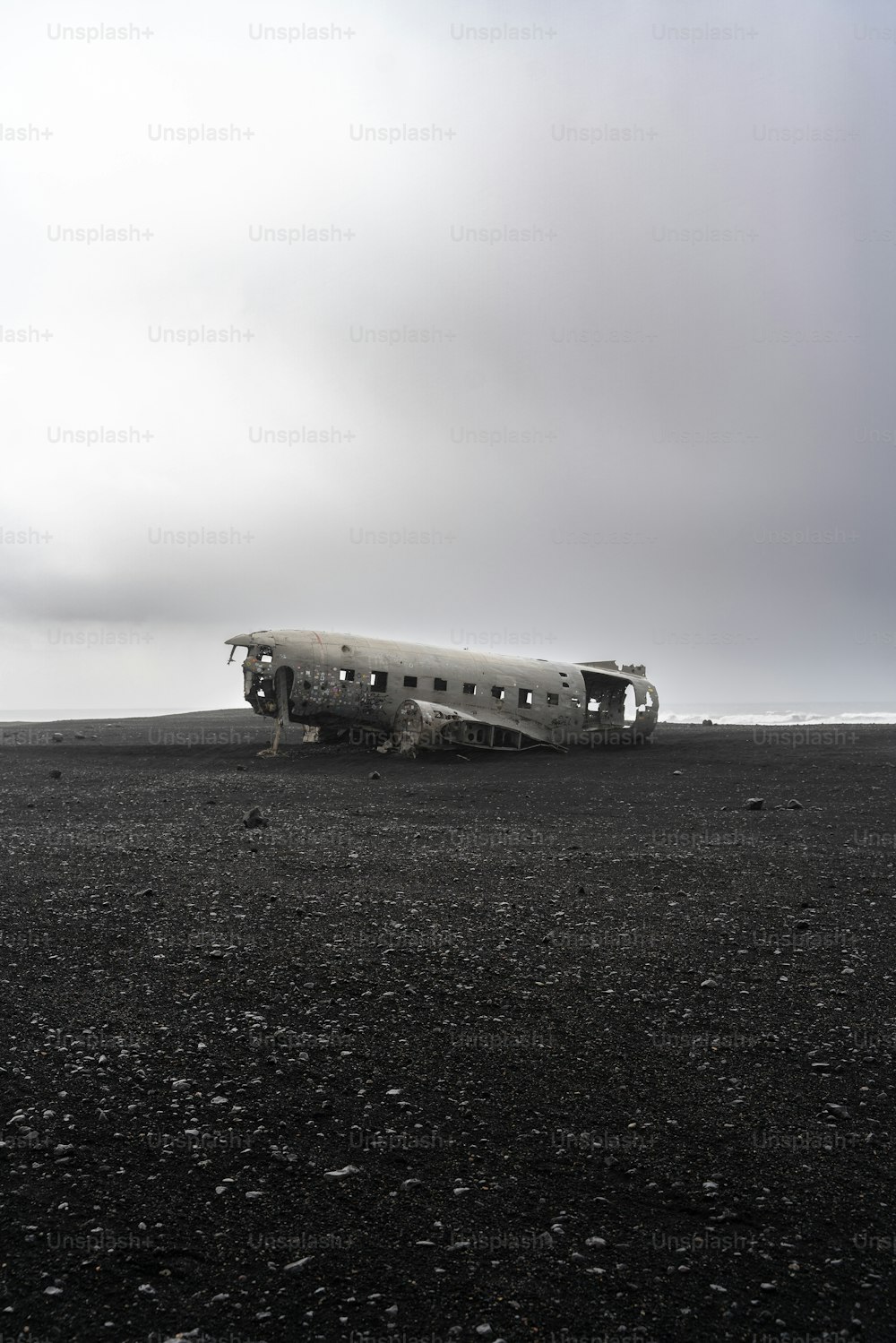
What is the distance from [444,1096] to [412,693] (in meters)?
24.6

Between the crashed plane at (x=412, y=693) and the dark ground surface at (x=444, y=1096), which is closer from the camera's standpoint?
the dark ground surface at (x=444, y=1096)

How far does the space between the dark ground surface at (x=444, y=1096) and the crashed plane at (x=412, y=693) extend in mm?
Answer: 15716

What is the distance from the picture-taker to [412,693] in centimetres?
3048

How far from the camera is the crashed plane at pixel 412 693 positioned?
29109 mm

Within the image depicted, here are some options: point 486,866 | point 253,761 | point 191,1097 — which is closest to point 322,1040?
point 191,1097

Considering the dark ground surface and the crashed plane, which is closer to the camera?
the dark ground surface

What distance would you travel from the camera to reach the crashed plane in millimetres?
29109

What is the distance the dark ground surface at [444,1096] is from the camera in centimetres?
424

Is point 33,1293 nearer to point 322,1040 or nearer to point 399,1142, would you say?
point 399,1142

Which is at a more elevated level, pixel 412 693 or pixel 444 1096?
pixel 412 693

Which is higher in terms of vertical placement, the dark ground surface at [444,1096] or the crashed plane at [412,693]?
the crashed plane at [412,693]

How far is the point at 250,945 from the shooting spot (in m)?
9.01

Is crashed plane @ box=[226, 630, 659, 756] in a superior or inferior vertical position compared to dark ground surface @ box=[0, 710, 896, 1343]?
superior

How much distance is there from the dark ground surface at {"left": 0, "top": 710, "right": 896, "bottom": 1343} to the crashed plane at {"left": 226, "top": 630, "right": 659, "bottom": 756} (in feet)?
51.6
